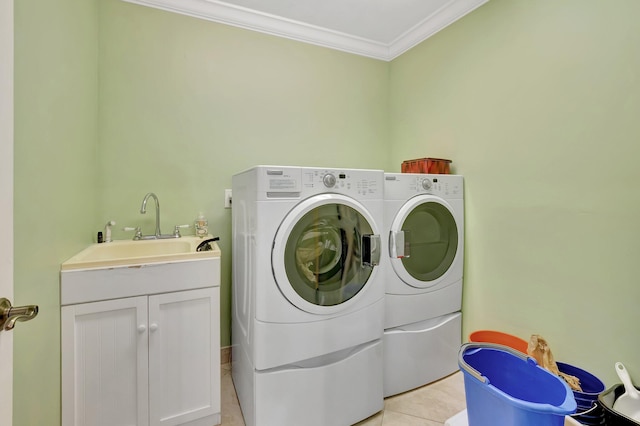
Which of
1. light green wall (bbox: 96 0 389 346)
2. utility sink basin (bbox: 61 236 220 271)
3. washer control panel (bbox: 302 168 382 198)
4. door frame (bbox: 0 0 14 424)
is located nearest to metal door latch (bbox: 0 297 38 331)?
door frame (bbox: 0 0 14 424)

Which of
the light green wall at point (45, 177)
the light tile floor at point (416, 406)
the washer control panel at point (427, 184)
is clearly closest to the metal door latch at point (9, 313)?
the light green wall at point (45, 177)

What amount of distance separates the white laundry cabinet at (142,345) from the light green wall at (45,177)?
0.08 meters

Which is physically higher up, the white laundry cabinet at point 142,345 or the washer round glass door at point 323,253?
the washer round glass door at point 323,253

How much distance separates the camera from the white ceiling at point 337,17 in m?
2.09

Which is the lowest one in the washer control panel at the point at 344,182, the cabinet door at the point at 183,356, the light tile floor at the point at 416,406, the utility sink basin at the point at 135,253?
the light tile floor at the point at 416,406

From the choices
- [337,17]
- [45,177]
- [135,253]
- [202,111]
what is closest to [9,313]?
[45,177]

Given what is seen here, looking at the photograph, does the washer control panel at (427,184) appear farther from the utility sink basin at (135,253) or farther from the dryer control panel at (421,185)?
the utility sink basin at (135,253)

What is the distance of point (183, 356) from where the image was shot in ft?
4.89

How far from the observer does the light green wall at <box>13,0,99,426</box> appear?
89 cm

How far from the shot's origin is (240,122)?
2.23m

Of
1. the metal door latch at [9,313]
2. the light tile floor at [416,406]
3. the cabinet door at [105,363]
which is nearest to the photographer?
the metal door latch at [9,313]

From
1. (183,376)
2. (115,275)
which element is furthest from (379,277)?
(115,275)

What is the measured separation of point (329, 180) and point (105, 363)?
1324mm

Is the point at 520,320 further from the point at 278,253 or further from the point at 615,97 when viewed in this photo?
the point at 278,253
